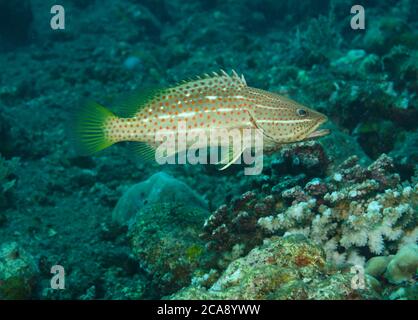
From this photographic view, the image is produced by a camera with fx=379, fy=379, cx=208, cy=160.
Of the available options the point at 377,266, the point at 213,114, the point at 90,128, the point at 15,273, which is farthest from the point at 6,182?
the point at 377,266

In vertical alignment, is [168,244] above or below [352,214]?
below

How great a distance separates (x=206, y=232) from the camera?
200 inches

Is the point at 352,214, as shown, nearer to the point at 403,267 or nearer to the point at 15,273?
the point at 403,267

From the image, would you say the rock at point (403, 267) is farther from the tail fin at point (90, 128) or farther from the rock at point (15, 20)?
the rock at point (15, 20)

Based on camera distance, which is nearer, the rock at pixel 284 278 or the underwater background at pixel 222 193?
the rock at pixel 284 278

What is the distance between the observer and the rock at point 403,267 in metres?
3.31

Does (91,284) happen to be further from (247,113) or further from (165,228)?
(247,113)

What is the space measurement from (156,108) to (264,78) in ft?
28.6

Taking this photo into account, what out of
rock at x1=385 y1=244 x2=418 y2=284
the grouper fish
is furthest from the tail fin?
rock at x1=385 y1=244 x2=418 y2=284

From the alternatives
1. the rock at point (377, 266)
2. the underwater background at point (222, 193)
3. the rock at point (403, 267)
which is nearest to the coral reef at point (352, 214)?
the underwater background at point (222, 193)

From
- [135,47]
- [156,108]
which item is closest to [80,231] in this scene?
[156,108]

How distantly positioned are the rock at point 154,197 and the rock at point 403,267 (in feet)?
12.0

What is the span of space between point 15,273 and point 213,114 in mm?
3353

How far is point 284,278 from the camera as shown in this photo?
2965 millimetres
